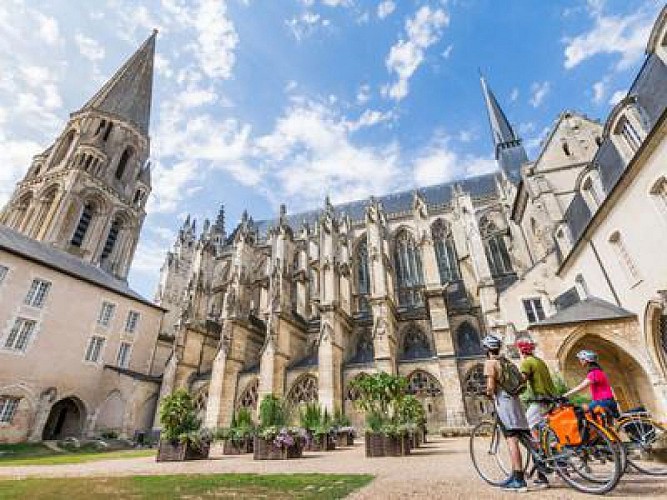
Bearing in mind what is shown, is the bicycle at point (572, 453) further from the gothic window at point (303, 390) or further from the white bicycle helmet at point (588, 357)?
the gothic window at point (303, 390)

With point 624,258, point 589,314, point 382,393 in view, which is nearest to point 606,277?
point 624,258

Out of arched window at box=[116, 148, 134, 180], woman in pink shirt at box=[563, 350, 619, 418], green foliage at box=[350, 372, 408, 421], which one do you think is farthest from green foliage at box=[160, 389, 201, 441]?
arched window at box=[116, 148, 134, 180]

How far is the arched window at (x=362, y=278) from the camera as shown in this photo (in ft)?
75.4

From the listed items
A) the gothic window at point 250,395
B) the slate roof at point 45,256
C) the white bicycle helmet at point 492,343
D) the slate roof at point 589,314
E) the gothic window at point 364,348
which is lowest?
the white bicycle helmet at point 492,343

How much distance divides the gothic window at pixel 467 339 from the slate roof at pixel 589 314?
5928 mm

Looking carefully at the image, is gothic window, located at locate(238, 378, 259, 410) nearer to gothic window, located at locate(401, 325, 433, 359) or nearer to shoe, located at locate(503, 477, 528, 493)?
gothic window, located at locate(401, 325, 433, 359)

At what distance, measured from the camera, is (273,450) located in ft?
28.2

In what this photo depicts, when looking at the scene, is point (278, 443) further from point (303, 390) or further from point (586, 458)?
point (303, 390)

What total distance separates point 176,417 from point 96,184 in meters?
29.9

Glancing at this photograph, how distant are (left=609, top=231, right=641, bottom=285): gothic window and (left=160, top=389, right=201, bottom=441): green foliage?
13698 mm

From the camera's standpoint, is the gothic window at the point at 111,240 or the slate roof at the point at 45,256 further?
the gothic window at the point at 111,240

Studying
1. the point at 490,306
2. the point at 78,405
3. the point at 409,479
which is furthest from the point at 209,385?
the point at 409,479

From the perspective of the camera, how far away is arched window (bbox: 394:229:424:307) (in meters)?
22.9

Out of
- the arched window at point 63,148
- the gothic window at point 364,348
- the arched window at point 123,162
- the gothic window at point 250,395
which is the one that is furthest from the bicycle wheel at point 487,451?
the arched window at point 63,148
